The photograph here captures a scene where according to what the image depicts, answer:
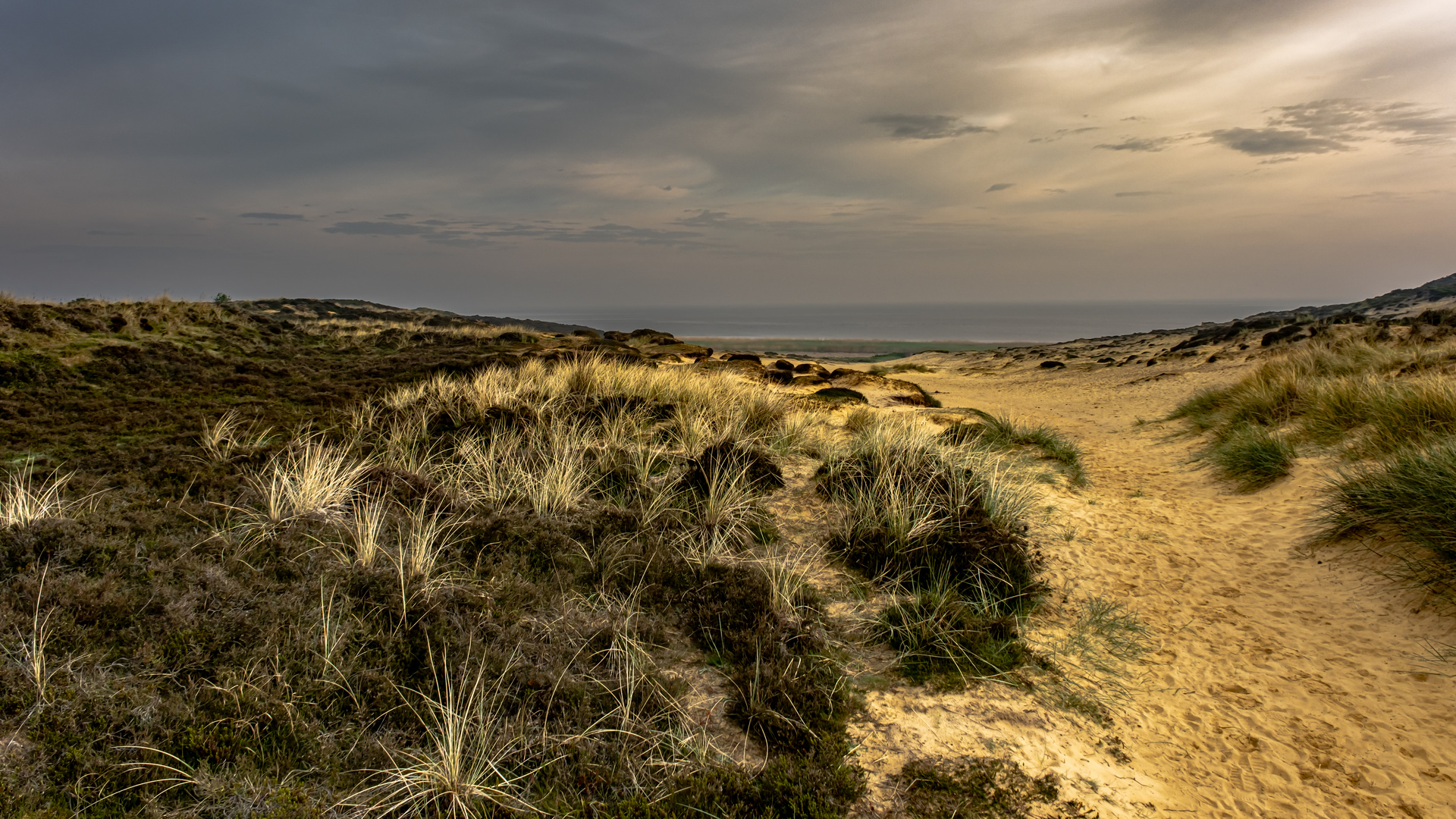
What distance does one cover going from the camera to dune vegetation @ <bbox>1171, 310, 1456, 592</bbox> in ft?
16.3

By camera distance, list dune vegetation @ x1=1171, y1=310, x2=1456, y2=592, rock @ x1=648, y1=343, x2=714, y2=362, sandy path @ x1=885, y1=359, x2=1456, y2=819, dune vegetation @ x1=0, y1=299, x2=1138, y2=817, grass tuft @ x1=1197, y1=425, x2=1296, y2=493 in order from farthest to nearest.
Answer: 1. rock @ x1=648, y1=343, x2=714, y2=362
2. grass tuft @ x1=1197, y1=425, x2=1296, y2=493
3. dune vegetation @ x1=1171, y1=310, x2=1456, y2=592
4. sandy path @ x1=885, y1=359, x2=1456, y2=819
5. dune vegetation @ x1=0, y1=299, x2=1138, y2=817

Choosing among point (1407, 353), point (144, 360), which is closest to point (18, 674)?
point (144, 360)

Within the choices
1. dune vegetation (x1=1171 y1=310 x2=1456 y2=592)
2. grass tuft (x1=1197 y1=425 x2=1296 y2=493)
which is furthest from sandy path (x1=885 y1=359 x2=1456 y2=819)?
dune vegetation (x1=1171 y1=310 x2=1456 y2=592)

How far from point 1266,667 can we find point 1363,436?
216 inches

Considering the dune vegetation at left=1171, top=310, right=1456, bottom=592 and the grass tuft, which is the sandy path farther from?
the dune vegetation at left=1171, top=310, right=1456, bottom=592

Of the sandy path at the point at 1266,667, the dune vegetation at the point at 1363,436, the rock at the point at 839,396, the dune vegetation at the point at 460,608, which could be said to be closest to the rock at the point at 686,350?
the rock at the point at 839,396

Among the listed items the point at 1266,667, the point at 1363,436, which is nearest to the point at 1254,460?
the point at 1363,436

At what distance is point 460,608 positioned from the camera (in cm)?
417

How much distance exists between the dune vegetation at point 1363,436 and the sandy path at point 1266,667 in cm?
35

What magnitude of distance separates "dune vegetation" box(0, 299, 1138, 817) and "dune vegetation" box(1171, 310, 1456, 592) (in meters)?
2.64

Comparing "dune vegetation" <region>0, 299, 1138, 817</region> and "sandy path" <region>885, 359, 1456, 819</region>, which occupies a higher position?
"dune vegetation" <region>0, 299, 1138, 817</region>

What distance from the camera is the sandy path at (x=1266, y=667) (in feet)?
10.6

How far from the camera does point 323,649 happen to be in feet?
11.5

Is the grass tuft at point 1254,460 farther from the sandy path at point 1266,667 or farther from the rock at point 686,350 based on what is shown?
the rock at point 686,350
